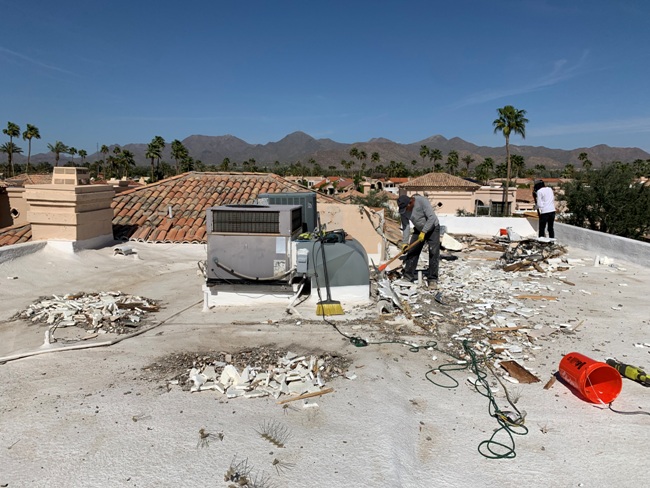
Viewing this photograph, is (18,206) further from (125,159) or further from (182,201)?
(125,159)

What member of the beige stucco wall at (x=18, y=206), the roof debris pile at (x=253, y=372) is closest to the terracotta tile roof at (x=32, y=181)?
the beige stucco wall at (x=18, y=206)

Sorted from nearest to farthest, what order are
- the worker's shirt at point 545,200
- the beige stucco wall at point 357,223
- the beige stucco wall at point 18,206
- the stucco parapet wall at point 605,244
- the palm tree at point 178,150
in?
the stucco parapet wall at point 605,244, the beige stucco wall at point 357,223, the worker's shirt at point 545,200, the beige stucco wall at point 18,206, the palm tree at point 178,150

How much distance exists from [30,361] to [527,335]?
6134 mm

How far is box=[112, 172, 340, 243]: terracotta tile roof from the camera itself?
40.1 feet

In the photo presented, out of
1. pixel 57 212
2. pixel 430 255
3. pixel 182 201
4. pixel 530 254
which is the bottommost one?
pixel 530 254

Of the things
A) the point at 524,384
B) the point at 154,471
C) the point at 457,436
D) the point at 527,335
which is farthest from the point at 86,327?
the point at 527,335

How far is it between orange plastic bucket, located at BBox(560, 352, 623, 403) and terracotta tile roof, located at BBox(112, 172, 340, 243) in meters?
10.00

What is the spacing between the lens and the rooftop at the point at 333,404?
3.09 m

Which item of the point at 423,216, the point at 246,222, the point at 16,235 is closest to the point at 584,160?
the point at 423,216

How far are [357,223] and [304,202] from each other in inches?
102

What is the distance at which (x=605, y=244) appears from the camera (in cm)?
1089

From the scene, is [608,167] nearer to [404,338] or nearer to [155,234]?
[404,338]

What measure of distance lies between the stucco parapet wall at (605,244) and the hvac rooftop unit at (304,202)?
293 inches

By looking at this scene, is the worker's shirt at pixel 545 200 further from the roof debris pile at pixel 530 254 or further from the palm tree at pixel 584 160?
the palm tree at pixel 584 160
